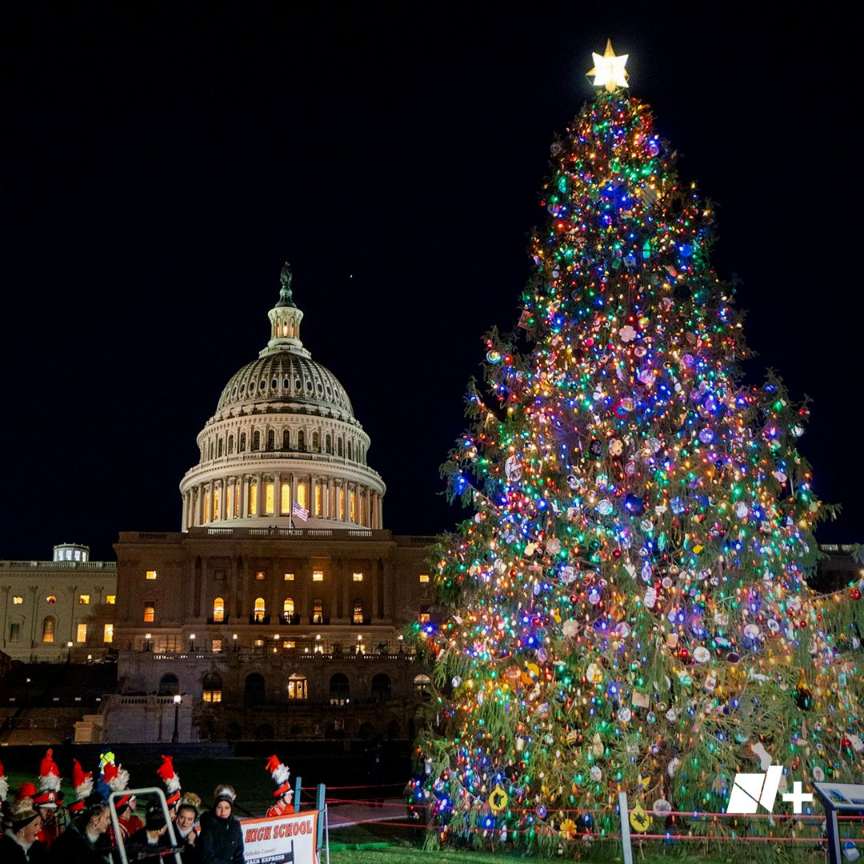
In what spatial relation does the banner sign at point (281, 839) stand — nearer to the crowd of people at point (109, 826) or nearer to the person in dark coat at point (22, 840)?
the crowd of people at point (109, 826)

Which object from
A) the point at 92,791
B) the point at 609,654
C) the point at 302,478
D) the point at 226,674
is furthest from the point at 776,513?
the point at 302,478

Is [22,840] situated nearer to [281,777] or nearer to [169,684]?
[281,777]

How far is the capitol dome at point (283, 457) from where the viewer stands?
407 feet

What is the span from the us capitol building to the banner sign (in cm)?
4416

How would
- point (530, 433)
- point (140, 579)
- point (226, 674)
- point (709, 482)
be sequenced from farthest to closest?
point (140, 579) < point (226, 674) < point (530, 433) < point (709, 482)

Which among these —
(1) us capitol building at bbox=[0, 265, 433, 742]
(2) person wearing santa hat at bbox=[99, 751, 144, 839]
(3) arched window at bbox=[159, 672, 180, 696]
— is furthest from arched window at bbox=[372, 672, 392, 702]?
(2) person wearing santa hat at bbox=[99, 751, 144, 839]

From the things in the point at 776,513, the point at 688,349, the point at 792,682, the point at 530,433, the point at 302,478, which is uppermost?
the point at 302,478

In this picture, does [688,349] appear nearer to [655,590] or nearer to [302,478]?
[655,590]

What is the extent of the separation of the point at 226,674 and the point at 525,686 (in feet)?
211

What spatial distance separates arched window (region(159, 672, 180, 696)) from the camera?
78012 millimetres

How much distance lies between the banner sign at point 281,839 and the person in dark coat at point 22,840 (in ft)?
8.78

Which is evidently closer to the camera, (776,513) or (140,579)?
(776,513)

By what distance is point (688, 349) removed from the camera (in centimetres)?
2042

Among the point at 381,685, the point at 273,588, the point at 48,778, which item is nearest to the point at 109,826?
the point at 48,778
